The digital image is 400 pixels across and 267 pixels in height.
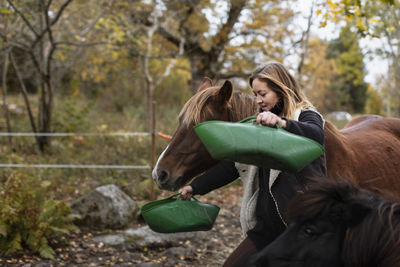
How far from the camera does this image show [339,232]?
1.61 m

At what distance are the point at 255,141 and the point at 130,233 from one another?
4.09m

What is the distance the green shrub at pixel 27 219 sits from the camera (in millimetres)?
4568

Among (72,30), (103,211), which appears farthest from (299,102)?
(72,30)

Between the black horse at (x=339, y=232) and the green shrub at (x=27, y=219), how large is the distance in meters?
3.65

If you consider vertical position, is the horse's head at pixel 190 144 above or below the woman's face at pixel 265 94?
below

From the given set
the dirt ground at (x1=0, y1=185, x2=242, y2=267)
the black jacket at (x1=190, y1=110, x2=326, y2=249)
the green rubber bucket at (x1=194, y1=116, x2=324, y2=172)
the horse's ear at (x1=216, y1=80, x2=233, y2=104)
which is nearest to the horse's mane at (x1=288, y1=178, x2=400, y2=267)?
the green rubber bucket at (x1=194, y1=116, x2=324, y2=172)

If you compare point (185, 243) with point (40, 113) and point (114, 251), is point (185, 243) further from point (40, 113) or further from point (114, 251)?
point (40, 113)

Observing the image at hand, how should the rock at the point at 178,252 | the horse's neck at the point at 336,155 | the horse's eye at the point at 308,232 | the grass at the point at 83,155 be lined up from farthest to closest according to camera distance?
the grass at the point at 83,155
the rock at the point at 178,252
the horse's neck at the point at 336,155
the horse's eye at the point at 308,232

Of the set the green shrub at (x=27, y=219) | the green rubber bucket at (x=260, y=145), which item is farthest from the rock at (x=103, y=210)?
the green rubber bucket at (x=260, y=145)

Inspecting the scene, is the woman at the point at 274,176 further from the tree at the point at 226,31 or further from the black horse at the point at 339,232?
the tree at the point at 226,31

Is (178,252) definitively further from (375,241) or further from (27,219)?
(375,241)

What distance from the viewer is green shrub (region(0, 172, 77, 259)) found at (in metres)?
4.57

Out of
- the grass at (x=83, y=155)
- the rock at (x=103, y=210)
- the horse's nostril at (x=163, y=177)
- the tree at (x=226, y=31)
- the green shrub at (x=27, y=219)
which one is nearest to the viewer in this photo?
the horse's nostril at (x=163, y=177)

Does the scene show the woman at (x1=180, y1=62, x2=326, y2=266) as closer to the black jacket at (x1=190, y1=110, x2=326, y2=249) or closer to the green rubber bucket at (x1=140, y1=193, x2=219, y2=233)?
the black jacket at (x1=190, y1=110, x2=326, y2=249)
